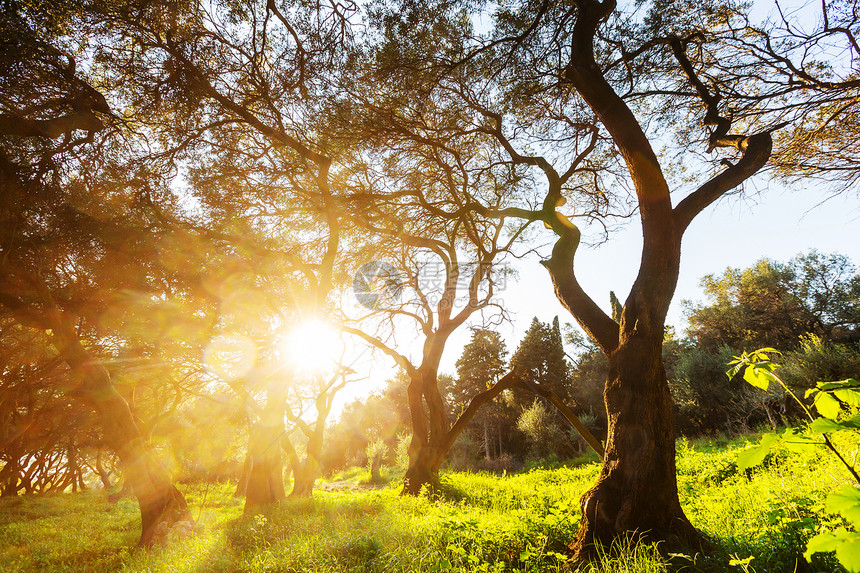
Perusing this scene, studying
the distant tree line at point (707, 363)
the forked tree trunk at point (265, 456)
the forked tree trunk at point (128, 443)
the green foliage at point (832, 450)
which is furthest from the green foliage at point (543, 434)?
the green foliage at point (832, 450)

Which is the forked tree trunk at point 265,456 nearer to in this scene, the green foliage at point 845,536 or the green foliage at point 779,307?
the green foliage at point 845,536

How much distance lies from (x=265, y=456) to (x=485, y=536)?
9.62 metres

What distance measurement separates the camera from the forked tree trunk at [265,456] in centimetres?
1059

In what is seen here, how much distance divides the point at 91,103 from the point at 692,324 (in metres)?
34.8

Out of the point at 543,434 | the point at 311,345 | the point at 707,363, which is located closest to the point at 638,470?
the point at 311,345

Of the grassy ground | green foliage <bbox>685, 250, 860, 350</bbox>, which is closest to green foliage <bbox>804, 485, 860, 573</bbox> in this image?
the grassy ground

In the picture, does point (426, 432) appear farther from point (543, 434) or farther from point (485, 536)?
point (543, 434)

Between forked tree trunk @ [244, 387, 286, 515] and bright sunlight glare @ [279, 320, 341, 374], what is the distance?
3.96ft

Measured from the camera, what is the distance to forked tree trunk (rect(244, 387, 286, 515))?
10.6 metres

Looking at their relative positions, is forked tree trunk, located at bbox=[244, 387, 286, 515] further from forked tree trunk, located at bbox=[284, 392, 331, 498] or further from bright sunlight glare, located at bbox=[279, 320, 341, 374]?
forked tree trunk, located at bbox=[284, 392, 331, 498]

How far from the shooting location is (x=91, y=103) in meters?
5.83

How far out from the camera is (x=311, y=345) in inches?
400

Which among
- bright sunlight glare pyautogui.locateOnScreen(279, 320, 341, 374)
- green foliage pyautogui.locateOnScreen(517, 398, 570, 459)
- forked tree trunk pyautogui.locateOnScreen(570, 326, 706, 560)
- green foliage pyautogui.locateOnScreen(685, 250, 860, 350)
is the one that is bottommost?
green foliage pyautogui.locateOnScreen(517, 398, 570, 459)

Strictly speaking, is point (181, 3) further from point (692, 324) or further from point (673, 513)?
point (692, 324)
